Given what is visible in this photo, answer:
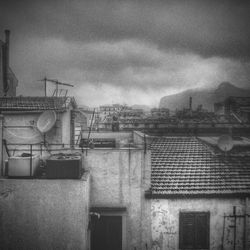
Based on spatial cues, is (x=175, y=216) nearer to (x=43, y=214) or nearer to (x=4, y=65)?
(x=43, y=214)

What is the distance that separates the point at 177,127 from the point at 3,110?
1744 cm

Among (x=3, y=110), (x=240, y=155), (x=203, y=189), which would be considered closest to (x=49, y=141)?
(x=3, y=110)

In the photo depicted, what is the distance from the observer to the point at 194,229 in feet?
37.2

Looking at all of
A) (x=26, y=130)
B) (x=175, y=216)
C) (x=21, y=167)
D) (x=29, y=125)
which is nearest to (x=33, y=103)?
(x=29, y=125)

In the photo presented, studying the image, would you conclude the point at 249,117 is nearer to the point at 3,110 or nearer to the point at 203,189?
the point at 203,189

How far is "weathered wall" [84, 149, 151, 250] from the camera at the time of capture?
1096 centimetres

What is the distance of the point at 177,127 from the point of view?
26.6m

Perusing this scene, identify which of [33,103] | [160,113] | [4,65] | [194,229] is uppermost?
[4,65]

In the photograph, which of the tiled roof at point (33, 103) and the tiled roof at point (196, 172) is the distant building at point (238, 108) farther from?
the tiled roof at point (33, 103)

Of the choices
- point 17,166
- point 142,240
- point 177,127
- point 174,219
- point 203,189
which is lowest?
point 142,240

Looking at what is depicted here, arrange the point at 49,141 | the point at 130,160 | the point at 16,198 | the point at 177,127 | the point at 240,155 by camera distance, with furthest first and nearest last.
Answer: the point at 177,127 → the point at 49,141 → the point at 240,155 → the point at 130,160 → the point at 16,198

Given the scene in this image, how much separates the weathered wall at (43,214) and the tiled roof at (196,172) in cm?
381

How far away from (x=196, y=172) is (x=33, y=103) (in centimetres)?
1447

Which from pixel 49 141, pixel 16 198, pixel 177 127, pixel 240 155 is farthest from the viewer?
pixel 177 127
